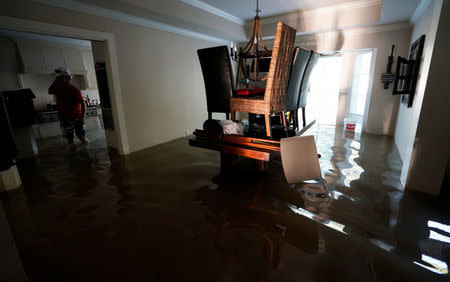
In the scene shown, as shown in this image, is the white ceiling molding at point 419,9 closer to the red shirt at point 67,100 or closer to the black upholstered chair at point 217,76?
the black upholstered chair at point 217,76

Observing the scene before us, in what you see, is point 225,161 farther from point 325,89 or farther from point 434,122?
point 325,89

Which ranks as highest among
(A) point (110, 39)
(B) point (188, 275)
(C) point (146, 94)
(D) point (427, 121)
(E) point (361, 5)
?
(E) point (361, 5)

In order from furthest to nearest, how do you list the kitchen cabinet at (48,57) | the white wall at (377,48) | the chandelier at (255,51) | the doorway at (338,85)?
the doorway at (338,85) → the kitchen cabinet at (48,57) → the white wall at (377,48) → the chandelier at (255,51)

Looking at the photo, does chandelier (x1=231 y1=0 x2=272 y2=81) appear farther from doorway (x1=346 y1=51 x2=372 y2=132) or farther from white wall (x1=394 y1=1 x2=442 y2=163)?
doorway (x1=346 y1=51 x2=372 y2=132)

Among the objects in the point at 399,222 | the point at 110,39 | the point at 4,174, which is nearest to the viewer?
the point at 399,222

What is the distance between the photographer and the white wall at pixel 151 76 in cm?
301

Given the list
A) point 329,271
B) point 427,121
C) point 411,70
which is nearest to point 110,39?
point 329,271

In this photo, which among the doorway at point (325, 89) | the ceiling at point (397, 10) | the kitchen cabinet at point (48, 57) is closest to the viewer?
the ceiling at point (397, 10)

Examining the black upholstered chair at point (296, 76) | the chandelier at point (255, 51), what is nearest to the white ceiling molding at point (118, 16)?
the chandelier at point (255, 51)

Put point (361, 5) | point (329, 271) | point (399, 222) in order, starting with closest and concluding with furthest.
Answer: point (329, 271)
point (399, 222)
point (361, 5)

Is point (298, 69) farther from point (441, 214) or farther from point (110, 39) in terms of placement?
point (110, 39)

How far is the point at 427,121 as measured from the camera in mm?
2109

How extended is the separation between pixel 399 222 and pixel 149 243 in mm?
2084

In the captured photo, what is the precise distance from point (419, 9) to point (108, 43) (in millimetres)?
4637
